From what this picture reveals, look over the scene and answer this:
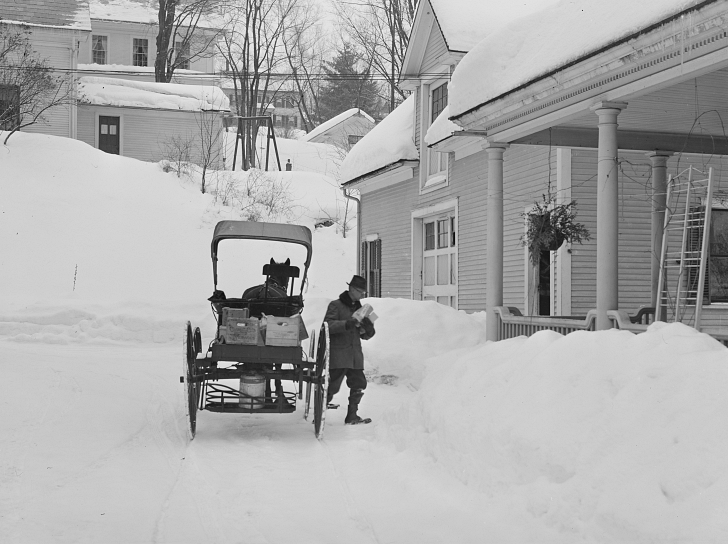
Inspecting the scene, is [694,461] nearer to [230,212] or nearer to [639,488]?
[639,488]

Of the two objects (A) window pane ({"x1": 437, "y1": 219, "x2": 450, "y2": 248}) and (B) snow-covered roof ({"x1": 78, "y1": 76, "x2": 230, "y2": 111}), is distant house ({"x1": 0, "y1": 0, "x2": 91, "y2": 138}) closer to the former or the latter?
(B) snow-covered roof ({"x1": 78, "y1": 76, "x2": 230, "y2": 111})

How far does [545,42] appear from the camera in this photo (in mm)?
9688

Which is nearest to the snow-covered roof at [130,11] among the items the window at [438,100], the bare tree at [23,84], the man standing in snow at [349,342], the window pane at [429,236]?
the bare tree at [23,84]

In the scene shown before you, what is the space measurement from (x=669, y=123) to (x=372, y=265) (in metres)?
13.1

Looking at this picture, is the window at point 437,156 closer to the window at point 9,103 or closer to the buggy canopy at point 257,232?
the buggy canopy at point 257,232

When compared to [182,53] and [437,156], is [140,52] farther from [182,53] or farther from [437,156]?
[437,156]

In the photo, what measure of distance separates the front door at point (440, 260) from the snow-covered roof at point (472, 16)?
3.83 m

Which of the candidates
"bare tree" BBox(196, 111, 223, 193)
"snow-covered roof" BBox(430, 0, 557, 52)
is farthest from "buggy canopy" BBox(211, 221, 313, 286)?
"bare tree" BBox(196, 111, 223, 193)

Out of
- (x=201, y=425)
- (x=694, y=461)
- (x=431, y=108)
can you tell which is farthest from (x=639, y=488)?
(x=431, y=108)

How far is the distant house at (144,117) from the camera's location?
38.8m

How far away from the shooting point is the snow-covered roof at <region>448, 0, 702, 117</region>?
26.4 feet

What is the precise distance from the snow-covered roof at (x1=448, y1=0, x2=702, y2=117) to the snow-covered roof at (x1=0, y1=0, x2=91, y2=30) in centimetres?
3062

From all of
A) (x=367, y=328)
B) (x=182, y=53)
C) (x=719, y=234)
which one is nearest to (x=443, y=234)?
(x=719, y=234)

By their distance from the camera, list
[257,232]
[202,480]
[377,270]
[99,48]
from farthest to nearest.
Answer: [99,48]
[377,270]
[257,232]
[202,480]
